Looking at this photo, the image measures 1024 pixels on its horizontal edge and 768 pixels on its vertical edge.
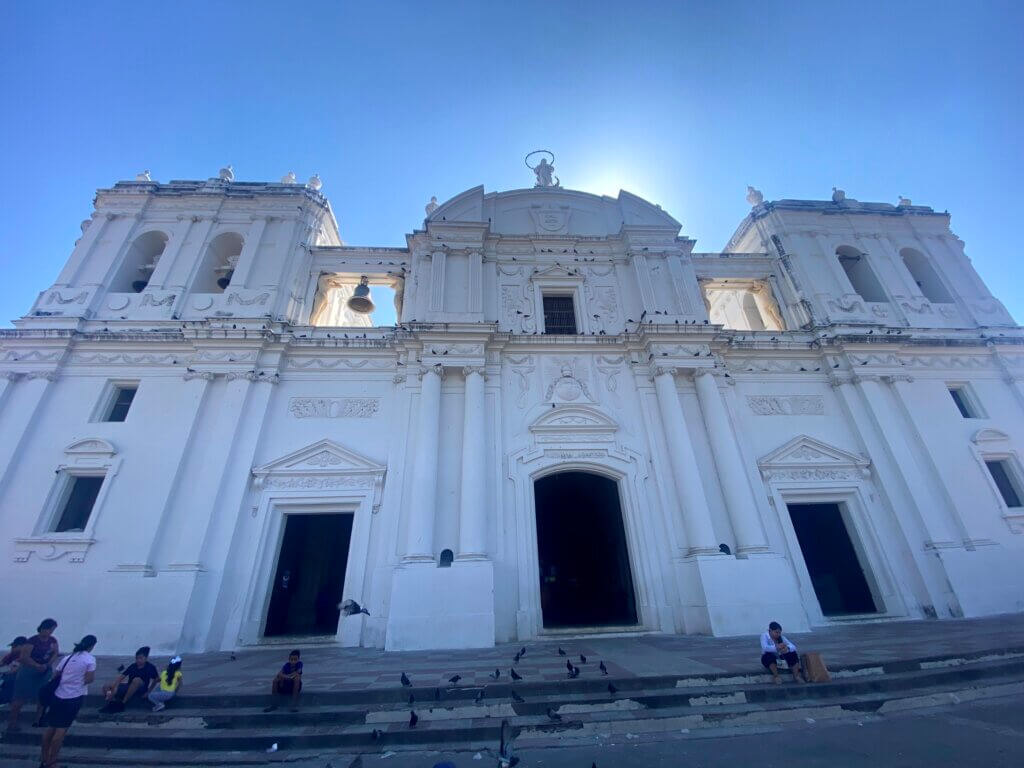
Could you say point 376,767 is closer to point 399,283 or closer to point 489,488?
point 489,488

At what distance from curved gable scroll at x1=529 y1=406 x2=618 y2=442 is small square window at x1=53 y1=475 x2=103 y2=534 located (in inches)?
416

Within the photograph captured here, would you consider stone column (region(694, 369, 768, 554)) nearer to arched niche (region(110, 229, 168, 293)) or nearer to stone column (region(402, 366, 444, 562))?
stone column (region(402, 366, 444, 562))

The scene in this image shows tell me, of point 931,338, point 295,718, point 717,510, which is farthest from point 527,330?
point 931,338

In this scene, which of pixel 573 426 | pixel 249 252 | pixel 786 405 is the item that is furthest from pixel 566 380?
pixel 249 252

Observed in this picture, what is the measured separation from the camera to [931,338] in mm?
13703

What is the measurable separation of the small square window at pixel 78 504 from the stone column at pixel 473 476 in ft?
28.2

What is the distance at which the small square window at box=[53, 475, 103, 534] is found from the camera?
33.3 ft

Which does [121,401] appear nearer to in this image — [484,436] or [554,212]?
[484,436]

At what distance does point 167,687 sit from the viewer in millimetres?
5445

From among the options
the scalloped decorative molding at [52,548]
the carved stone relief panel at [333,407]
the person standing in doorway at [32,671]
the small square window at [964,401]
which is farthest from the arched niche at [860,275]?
the scalloped decorative molding at [52,548]

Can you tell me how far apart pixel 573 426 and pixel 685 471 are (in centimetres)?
288

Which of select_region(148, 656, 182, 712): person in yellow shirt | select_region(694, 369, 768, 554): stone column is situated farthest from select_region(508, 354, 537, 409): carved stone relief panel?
select_region(148, 656, 182, 712): person in yellow shirt

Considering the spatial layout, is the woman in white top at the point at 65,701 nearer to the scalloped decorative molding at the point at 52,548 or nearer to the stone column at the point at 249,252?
the scalloped decorative molding at the point at 52,548

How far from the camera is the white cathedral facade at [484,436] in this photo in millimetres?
9500
